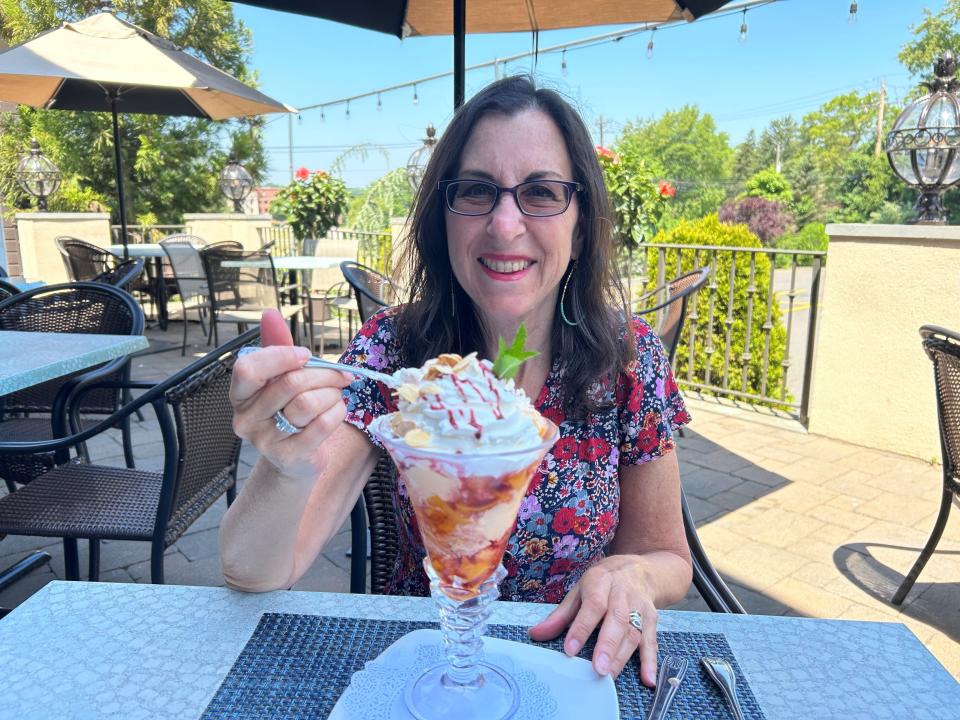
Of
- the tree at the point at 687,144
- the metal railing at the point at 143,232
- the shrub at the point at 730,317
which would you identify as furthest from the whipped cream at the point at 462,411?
the tree at the point at 687,144

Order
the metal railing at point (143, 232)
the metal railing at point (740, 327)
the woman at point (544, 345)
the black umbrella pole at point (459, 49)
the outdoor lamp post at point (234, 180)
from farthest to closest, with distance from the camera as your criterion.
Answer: the outdoor lamp post at point (234, 180)
the metal railing at point (143, 232)
the metal railing at point (740, 327)
the black umbrella pole at point (459, 49)
the woman at point (544, 345)

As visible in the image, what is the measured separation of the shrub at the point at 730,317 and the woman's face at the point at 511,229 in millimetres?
3815

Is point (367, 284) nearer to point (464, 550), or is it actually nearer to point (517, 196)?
point (517, 196)

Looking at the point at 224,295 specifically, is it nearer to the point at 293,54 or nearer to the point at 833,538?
the point at 833,538

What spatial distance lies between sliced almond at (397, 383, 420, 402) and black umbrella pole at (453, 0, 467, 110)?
1974 millimetres

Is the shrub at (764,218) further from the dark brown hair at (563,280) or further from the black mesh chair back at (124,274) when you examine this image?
the dark brown hair at (563,280)

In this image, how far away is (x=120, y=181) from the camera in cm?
556

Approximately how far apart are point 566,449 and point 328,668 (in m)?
0.62

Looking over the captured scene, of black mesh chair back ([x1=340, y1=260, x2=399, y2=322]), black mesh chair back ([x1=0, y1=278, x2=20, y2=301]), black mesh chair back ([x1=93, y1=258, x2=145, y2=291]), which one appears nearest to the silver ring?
black mesh chair back ([x1=340, y1=260, x2=399, y2=322])

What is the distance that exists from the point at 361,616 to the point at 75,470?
1641 millimetres

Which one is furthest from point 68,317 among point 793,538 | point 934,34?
point 934,34

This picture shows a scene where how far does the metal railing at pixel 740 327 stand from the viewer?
181 inches

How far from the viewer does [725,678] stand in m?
0.80

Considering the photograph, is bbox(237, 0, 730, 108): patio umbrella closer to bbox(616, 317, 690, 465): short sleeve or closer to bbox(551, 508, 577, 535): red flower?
bbox(616, 317, 690, 465): short sleeve
